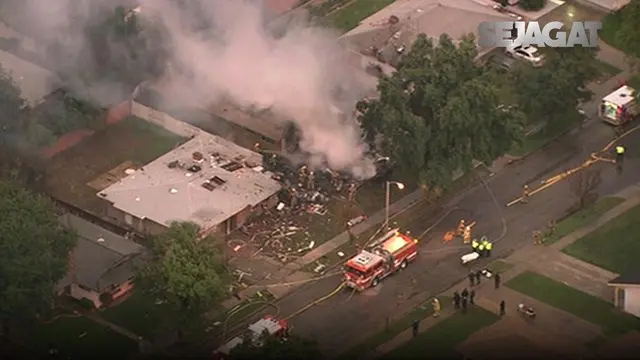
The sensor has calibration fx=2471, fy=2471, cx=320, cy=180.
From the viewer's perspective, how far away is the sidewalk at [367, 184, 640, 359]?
295 ft

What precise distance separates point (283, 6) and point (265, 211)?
1727 centimetres

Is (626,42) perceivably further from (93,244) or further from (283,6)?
(93,244)

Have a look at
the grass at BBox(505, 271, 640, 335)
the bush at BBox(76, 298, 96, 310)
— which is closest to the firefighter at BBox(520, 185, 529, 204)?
the grass at BBox(505, 271, 640, 335)

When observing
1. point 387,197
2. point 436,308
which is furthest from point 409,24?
point 436,308

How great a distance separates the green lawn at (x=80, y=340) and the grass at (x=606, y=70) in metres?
28.2

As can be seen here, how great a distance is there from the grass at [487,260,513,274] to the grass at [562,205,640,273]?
96.5 inches

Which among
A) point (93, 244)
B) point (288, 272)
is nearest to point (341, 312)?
point (288, 272)

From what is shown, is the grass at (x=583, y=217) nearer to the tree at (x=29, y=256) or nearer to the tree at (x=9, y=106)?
the tree at (x=29, y=256)

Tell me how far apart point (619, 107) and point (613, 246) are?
9.93 m

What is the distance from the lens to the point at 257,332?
88.0m

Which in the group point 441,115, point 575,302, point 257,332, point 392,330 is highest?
point 441,115

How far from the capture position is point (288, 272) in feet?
307

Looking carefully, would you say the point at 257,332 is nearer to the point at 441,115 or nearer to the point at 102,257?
the point at 102,257

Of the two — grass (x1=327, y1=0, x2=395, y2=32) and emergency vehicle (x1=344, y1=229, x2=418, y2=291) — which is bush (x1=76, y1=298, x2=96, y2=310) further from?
grass (x1=327, y1=0, x2=395, y2=32)
